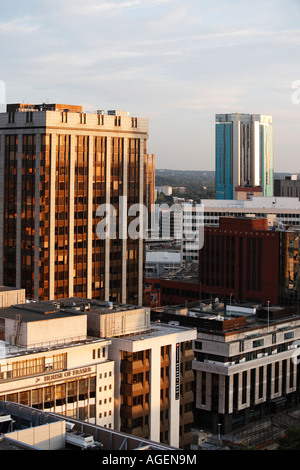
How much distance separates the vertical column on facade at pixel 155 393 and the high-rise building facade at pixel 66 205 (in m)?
27.8

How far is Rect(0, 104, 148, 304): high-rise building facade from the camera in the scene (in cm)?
8544

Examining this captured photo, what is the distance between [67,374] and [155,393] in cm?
713

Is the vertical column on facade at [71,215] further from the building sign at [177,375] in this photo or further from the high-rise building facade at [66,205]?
the building sign at [177,375]

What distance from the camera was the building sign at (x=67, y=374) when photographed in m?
53.1

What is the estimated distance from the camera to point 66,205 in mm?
87125

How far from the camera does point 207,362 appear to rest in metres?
81.8

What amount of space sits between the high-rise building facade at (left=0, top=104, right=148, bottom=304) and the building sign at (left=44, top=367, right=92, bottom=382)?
2989cm


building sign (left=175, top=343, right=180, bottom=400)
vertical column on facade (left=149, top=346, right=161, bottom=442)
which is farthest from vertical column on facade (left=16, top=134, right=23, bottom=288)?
vertical column on facade (left=149, top=346, right=161, bottom=442)

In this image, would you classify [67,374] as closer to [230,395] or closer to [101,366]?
[101,366]

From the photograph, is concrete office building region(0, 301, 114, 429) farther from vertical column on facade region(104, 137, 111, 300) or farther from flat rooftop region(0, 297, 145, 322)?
vertical column on facade region(104, 137, 111, 300)

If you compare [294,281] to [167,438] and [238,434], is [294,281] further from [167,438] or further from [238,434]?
[167,438]

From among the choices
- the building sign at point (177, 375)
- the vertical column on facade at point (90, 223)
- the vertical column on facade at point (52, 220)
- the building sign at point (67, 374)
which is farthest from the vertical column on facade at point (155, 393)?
the vertical column on facade at point (90, 223)

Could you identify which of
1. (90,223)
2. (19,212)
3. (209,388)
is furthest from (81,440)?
(90,223)

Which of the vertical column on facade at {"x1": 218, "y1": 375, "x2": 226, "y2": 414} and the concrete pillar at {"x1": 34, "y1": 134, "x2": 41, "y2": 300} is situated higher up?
the concrete pillar at {"x1": 34, "y1": 134, "x2": 41, "y2": 300}
